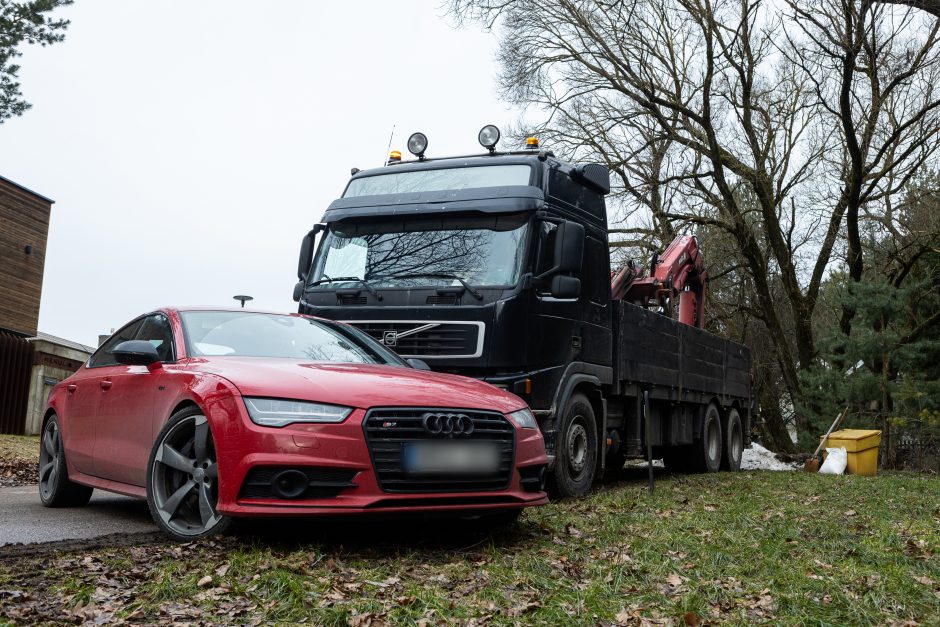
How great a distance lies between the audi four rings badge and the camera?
5.47 metres

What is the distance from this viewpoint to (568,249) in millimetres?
8359

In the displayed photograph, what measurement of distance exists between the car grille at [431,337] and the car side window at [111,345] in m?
1.88

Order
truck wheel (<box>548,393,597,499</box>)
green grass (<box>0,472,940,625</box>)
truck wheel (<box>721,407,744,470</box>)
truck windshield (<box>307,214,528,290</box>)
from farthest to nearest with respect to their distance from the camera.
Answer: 1. truck wheel (<box>721,407,744,470</box>)
2. truck wheel (<box>548,393,597,499</box>)
3. truck windshield (<box>307,214,528,290</box>)
4. green grass (<box>0,472,940,625</box>)

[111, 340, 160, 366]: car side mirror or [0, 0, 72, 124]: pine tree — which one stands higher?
[0, 0, 72, 124]: pine tree

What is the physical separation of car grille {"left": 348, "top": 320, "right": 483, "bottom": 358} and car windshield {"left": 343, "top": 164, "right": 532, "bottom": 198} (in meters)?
1.40

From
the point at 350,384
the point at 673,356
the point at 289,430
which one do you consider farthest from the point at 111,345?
the point at 673,356

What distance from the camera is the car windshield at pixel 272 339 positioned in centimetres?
639

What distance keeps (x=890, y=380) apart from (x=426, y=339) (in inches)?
713

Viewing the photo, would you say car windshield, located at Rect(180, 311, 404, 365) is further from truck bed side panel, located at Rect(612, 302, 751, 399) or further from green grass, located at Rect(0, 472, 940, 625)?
truck bed side panel, located at Rect(612, 302, 751, 399)

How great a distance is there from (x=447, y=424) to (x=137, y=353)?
2.05 m

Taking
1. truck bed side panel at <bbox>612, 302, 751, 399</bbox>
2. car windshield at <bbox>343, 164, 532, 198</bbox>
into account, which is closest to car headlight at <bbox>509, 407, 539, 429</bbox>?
car windshield at <bbox>343, 164, 532, 198</bbox>

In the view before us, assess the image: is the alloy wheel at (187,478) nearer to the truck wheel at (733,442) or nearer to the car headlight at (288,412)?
the car headlight at (288,412)

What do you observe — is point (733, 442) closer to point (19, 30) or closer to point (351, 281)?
point (351, 281)

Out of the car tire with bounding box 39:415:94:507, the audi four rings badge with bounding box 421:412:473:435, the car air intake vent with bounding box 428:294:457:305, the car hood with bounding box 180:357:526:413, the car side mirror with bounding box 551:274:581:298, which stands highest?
the car side mirror with bounding box 551:274:581:298
